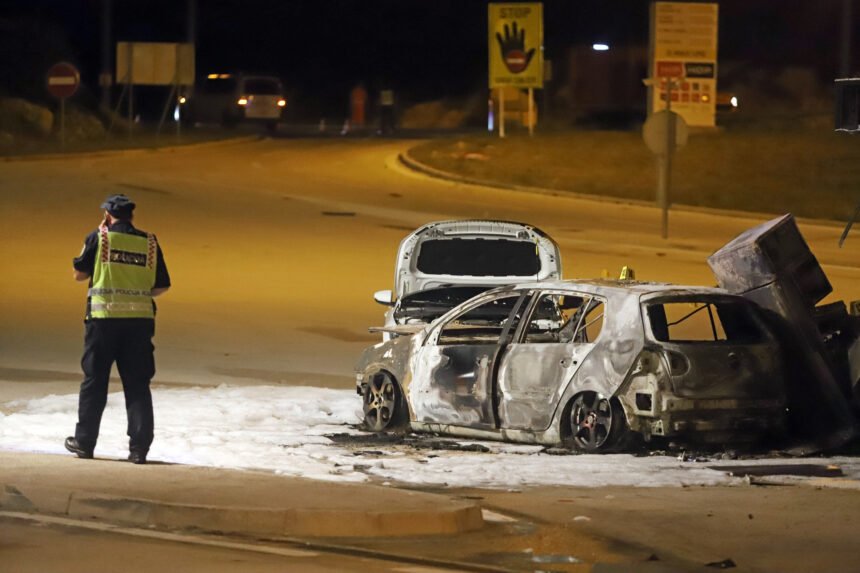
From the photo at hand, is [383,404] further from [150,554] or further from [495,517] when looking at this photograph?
[150,554]

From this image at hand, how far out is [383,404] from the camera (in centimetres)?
1385

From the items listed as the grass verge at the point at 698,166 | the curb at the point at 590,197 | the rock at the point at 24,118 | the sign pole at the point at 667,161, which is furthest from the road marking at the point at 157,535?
the rock at the point at 24,118

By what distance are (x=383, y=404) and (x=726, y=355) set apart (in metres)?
2.93

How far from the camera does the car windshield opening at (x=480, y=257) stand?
54.9 ft

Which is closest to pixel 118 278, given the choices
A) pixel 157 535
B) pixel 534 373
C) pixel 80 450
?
pixel 80 450

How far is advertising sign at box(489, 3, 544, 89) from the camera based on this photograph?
4847cm

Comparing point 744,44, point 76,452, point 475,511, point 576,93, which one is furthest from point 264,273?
point 744,44

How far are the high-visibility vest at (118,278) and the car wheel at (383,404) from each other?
3.01m

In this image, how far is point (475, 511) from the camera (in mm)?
9461

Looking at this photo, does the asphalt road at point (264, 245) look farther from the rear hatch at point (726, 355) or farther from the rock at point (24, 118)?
the rock at point (24, 118)

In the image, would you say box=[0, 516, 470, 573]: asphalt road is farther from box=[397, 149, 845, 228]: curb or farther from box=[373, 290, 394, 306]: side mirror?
box=[397, 149, 845, 228]: curb

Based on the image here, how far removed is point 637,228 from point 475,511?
2279 centimetres

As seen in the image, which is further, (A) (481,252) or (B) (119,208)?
(A) (481,252)

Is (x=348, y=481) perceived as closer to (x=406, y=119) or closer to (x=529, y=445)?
(x=529, y=445)
